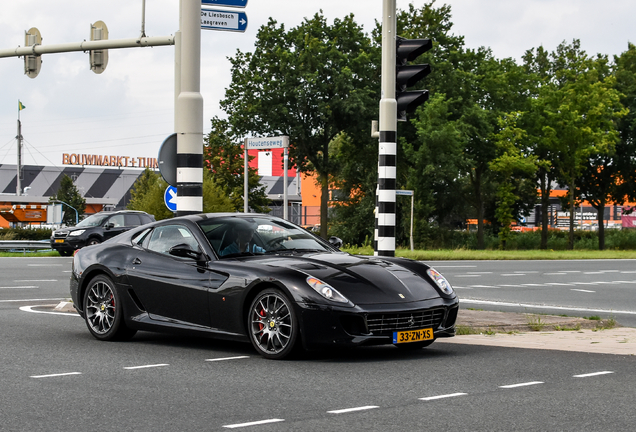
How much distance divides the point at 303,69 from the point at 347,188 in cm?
1273

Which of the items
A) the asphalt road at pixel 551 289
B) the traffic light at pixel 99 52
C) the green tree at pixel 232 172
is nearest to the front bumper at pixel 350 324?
the asphalt road at pixel 551 289

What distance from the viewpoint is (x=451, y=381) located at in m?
6.76

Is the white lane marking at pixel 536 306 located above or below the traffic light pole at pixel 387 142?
below

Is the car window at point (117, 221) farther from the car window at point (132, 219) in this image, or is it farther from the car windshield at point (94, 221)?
the car windshield at point (94, 221)

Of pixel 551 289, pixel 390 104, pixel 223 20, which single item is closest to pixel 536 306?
pixel 551 289

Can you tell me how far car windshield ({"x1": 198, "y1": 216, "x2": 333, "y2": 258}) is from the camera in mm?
8594

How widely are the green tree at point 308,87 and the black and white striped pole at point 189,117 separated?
120ft

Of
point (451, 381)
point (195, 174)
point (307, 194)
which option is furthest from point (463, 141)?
point (307, 194)

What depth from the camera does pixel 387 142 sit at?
1192 cm

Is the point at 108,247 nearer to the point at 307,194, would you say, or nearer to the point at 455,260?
the point at 455,260

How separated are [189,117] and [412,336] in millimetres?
5118

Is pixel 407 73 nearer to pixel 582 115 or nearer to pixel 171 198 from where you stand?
pixel 171 198

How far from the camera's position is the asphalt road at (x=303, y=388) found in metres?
5.32

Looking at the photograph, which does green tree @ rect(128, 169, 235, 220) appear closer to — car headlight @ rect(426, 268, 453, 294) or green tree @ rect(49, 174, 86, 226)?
car headlight @ rect(426, 268, 453, 294)
